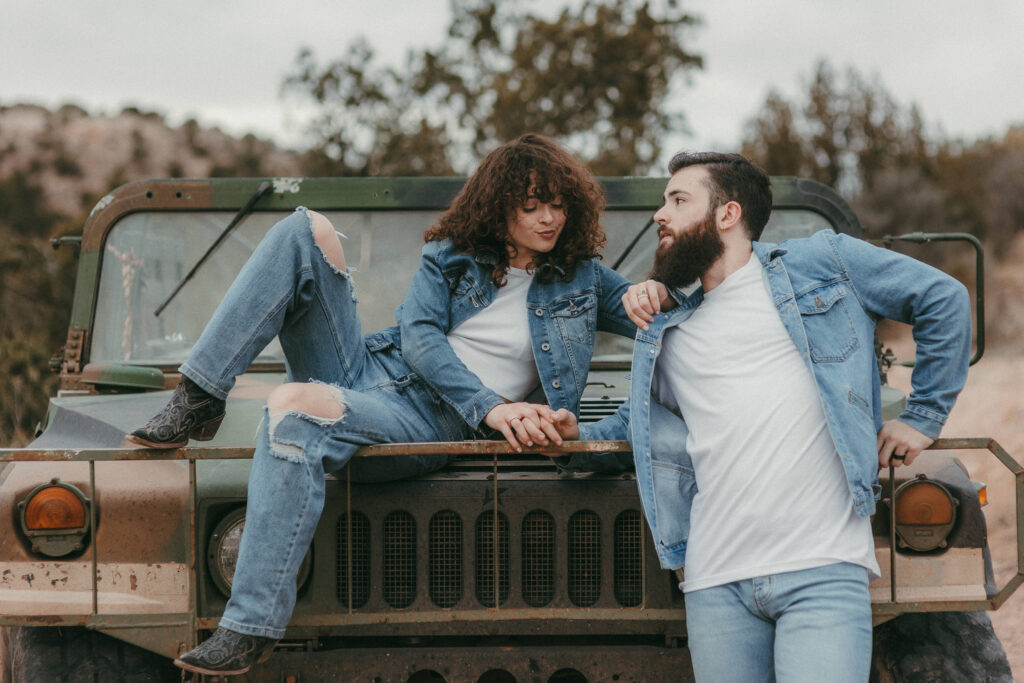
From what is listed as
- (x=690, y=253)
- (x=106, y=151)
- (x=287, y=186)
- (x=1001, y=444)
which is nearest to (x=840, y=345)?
(x=690, y=253)

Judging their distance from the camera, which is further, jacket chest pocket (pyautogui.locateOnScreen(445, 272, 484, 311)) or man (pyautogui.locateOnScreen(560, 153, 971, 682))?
jacket chest pocket (pyautogui.locateOnScreen(445, 272, 484, 311))

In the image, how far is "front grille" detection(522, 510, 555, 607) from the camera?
2.69 meters

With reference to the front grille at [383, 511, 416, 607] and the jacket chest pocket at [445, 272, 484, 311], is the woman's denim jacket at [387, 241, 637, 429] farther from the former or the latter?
the front grille at [383, 511, 416, 607]

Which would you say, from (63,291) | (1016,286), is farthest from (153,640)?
Result: (1016,286)

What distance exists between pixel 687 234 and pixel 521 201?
54 cm

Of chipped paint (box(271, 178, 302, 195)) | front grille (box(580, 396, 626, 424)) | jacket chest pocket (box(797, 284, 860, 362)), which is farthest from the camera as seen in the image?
chipped paint (box(271, 178, 302, 195))

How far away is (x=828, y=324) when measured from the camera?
2406 millimetres

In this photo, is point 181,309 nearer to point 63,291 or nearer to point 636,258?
point 636,258

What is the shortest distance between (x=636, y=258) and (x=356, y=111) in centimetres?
1409

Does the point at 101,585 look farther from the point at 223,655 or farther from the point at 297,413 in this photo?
the point at 297,413

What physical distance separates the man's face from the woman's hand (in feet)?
1.40

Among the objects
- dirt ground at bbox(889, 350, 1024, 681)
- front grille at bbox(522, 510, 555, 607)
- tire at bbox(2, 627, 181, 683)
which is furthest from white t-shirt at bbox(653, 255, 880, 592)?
dirt ground at bbox(889, 350, 1024, 681)

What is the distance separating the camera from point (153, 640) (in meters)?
2.61

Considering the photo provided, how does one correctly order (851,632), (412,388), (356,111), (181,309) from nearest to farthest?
(851,632), (412,388), (181,309), (356,111)
